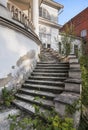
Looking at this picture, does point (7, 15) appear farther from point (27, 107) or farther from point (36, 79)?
point (27, 107)

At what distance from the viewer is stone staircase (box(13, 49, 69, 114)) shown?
178 inches

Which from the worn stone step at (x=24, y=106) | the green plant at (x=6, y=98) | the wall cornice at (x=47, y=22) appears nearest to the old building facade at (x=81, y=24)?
the wall cornice at (x=47, y=22)

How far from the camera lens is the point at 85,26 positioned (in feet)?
75.7

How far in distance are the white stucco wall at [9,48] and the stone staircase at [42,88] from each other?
103 cm

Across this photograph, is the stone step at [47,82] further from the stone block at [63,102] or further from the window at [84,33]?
the window at [84,33]

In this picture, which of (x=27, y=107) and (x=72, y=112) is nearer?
(x=72, y=112)

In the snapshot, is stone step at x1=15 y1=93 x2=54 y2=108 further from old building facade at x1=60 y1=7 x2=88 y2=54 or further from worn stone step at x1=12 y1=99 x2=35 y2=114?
old building facade at x1=60 y1=7 x2=88 y2=54

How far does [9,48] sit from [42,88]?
6.30 ft

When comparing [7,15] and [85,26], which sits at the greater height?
[85,26]

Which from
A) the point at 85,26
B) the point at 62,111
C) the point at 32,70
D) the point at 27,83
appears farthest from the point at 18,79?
the point at 85,26

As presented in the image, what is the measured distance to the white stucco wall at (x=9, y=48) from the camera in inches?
204

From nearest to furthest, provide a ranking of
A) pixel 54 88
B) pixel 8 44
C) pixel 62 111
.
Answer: pixel 62 111 → pixel 54 88 → pixel 8 44

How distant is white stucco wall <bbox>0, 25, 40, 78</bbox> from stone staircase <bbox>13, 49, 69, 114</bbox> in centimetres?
103

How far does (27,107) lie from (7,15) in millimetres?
3408
